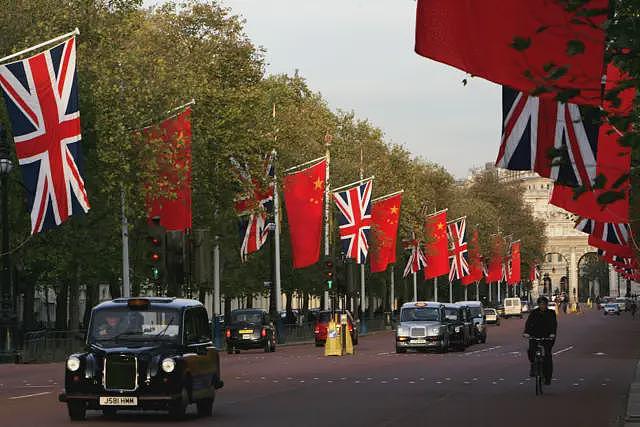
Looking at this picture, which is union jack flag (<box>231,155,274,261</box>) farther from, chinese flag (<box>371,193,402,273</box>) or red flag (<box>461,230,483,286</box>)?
red flag (<box>461,230,483,286</box>)

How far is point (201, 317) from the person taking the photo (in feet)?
72.4

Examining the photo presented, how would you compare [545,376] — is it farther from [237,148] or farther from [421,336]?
[237,148]

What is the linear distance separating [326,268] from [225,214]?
15.9 feet

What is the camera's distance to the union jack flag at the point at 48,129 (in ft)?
116

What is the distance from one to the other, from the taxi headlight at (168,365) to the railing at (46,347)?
2523 centimetres

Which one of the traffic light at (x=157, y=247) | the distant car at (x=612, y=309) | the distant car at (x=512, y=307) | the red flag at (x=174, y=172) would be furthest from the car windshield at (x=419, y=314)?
the distant car at (x=612, y=309)

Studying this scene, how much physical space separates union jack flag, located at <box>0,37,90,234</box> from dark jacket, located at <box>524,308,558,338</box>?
12.4 metres

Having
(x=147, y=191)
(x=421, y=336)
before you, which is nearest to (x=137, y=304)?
(x=147, y=191)

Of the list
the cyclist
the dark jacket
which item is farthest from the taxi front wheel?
Answer: the dark jacket

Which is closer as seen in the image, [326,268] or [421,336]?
[421,336]

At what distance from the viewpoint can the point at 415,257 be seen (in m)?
92.2

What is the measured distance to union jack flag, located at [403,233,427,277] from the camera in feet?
298

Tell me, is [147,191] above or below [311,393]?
above

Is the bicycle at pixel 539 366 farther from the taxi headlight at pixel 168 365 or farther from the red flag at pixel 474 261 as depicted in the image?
the red flag at pixel 474 261
